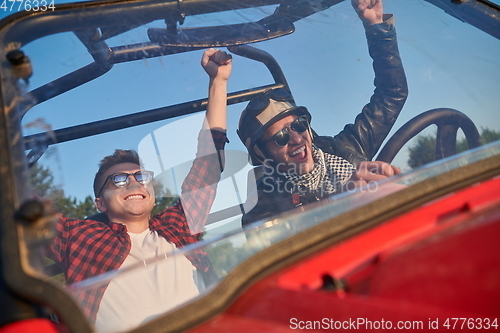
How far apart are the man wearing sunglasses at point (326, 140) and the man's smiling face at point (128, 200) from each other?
0.40 metres

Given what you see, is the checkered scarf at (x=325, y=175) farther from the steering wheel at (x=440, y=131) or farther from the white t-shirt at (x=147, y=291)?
the white t-shirt at (x=147, y=291)

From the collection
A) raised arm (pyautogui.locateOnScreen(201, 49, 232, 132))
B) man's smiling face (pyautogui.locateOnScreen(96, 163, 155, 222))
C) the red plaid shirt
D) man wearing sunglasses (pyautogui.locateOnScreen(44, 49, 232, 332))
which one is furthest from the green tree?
man's smiling face (pyautogui.locateOnScreen(96, 163, 155, 222))

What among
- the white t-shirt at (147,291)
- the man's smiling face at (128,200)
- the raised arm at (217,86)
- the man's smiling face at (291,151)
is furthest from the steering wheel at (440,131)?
the man's smiling face at (128,200)

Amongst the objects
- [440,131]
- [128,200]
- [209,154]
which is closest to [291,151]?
[209,154]

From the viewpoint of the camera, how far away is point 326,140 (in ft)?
4.71

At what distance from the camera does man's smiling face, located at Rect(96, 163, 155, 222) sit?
5.04ft

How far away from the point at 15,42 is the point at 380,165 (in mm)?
892

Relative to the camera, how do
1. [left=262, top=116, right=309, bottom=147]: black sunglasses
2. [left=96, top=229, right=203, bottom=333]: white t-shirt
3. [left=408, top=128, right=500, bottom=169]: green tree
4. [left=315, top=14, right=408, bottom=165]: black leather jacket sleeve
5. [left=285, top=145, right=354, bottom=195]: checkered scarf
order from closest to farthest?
[left=96, top=229, right=203, bottom=333]: white t-shirt
[left=408, top=128, right=500, bottom=169]: green tree
[left=285, top=145, right=354, bottom=195]: checkered scarf
[left=315, top=14, right=408, bottom=165]: black leather jacket sleeve
[left=262, top=116, right=309, bottom=147]: black sunglasses

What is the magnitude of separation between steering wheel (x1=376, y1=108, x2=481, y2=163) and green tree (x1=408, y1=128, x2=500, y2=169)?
10 mm

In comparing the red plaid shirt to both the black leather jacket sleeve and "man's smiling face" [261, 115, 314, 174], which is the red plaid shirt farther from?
the black leather jacket sleeve

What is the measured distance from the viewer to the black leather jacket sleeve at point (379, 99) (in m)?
1.32

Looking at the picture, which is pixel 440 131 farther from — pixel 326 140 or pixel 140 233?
pixel 140 233

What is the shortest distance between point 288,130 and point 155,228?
536 mm

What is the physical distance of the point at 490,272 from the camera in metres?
0.66
